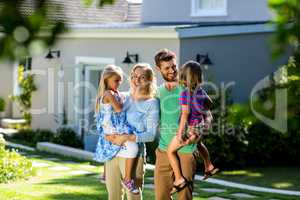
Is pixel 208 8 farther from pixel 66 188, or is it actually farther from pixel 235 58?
pixel 66 188

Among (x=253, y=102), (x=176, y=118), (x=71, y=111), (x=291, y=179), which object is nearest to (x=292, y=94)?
(x=253, y=102)

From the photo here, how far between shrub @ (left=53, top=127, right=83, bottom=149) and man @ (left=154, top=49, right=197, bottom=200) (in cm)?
1034

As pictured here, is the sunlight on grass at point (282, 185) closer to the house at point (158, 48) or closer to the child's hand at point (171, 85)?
the house at point (158, 48)

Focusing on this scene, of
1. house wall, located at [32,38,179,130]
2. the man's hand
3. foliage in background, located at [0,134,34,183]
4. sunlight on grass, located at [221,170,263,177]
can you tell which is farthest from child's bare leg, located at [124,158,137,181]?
house wall, located at [32,38,179,130]

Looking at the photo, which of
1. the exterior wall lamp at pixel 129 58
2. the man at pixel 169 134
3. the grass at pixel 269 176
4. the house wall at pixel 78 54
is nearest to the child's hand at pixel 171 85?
the man at pixel 169 134

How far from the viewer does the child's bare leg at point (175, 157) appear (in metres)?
6.14

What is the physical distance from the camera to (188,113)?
20.2 ft

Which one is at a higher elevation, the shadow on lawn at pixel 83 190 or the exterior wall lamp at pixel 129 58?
the exterior wall lamp at pixel 129 58

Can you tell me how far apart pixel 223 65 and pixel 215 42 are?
1.82ft

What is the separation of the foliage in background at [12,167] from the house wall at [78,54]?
116 inches

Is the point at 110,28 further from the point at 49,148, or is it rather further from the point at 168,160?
the point at 168,160

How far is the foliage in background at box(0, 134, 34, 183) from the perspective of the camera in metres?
10.5

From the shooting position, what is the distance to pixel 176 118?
6.23 meters

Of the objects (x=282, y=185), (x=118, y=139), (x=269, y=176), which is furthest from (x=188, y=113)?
(x=269, y=176)
